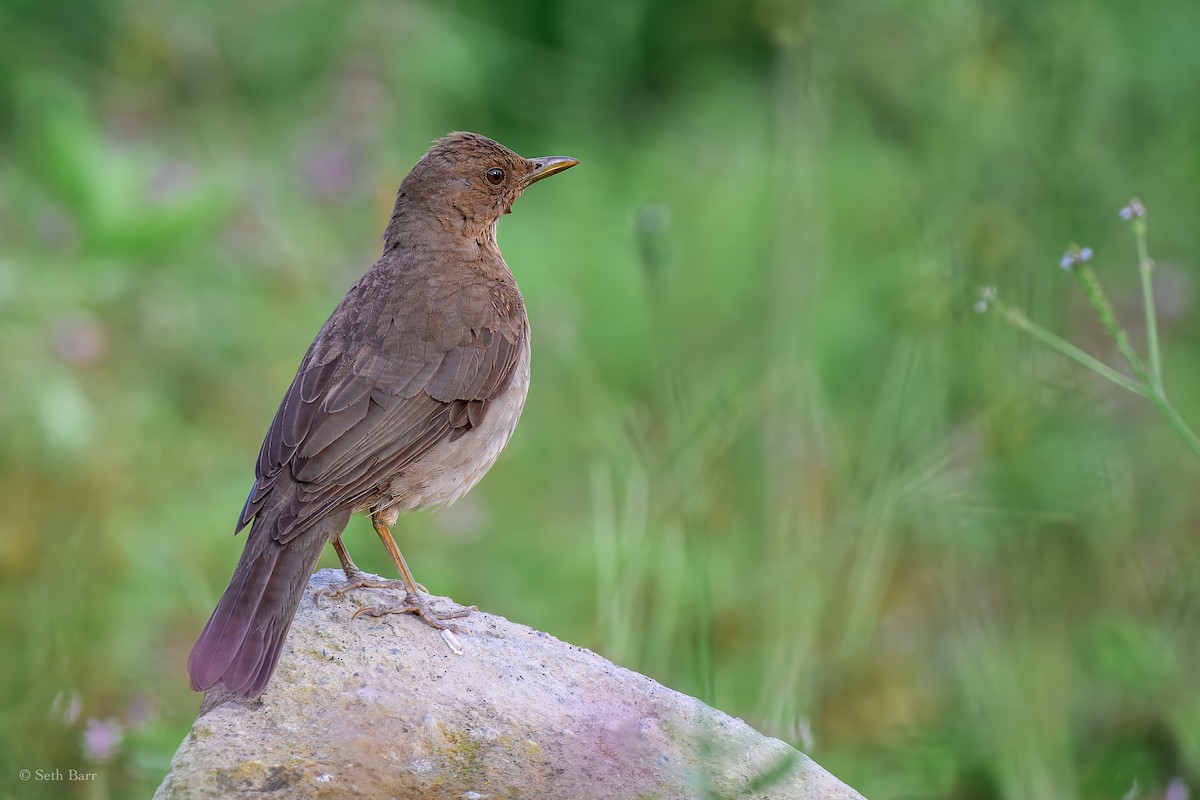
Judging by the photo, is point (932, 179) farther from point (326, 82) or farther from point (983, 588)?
point (326, 82)

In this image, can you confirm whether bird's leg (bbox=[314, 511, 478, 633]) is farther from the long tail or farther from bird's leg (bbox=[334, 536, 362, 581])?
the long tail

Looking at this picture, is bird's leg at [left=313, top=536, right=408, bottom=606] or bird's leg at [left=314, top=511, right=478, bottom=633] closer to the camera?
bird's leg at [left=314, top=511, right=478, bottom=633]

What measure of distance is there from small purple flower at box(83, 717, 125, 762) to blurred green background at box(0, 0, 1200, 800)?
14 mm

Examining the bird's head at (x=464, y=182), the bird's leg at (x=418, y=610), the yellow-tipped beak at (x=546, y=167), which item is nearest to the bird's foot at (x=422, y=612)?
the bird's leg at (x=418, y=610)

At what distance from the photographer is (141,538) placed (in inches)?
246

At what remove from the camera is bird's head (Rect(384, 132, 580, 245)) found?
5242mm

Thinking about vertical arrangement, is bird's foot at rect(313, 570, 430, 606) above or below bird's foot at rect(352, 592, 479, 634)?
above

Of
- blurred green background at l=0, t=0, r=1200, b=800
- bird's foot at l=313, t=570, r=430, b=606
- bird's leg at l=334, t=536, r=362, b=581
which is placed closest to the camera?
bird's foot at l=313, t=570, r=430, b=606

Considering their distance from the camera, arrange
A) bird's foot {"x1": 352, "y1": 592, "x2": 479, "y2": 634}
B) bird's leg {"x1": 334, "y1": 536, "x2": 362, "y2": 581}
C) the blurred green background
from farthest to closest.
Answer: the blurred green background → bird's leg {"x1": 334, "y1": 536, "x2": 362, "y2": 581} → bird's foot {"x1": 352, "y1": 592, "x2": 479, "y2": 634}

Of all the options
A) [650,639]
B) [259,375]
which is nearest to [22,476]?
[259,375]

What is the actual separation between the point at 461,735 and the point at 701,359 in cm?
428

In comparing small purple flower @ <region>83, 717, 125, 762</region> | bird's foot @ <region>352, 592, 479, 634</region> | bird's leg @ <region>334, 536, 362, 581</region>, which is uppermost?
bird's leg @ <region>334, 536, 362, 581</region>

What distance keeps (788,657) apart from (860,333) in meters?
2.90

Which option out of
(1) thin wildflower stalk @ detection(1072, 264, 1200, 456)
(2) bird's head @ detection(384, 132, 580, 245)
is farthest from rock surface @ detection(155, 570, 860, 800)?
(2) bird's head @ detection(384, 132, 580, 245)
